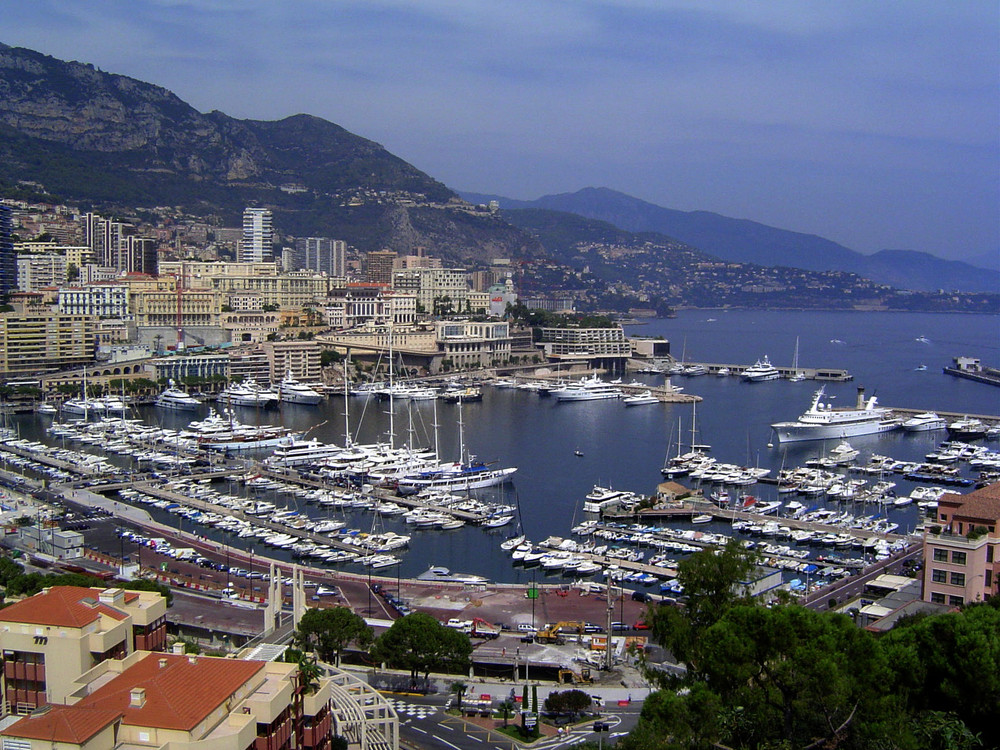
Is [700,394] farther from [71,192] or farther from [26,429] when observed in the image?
[71,192]

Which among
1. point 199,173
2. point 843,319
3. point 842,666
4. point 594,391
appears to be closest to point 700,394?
point 594,391

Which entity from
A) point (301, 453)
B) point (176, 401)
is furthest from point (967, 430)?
point (176, 401)

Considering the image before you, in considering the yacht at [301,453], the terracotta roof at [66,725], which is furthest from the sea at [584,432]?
the terracotta roof at [66,725]

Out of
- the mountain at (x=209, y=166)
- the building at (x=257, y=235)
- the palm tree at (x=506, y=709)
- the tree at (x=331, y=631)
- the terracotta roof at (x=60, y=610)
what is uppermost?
the mountain at (x=209, y=166)

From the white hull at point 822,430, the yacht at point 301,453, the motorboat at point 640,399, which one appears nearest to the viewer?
the yacht at point 301,453

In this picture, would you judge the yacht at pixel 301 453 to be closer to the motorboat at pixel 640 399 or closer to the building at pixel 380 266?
the motorboat at pixel 640 399

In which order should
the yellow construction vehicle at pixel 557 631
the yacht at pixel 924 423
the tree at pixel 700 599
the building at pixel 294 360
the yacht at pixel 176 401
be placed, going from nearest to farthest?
the tree at pixel 700 599 < the yellow construction vehicle at pixel 557 631 < the yacht at pixel 924 423 < the yacht at pixel 176 401 < the building at pixel 294 360

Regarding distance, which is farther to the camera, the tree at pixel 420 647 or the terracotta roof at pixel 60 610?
the tree at pixel 420 647

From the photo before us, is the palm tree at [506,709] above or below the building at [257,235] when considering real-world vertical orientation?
below

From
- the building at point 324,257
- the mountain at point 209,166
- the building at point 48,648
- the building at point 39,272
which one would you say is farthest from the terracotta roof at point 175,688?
the building at point 324,257
